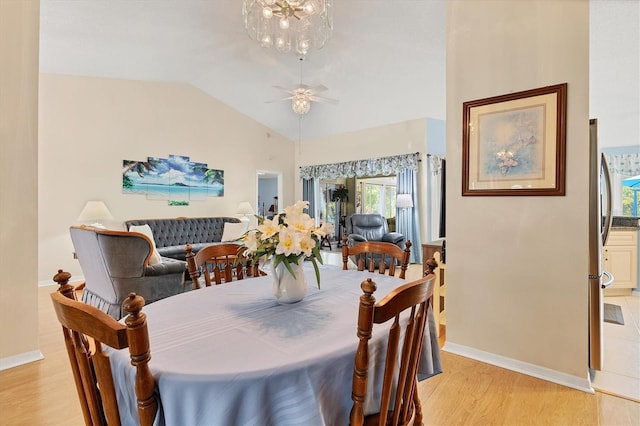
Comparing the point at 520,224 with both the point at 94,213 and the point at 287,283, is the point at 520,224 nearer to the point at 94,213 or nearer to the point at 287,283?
the point at 287,283

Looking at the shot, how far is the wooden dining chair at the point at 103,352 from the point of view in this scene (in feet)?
2.42

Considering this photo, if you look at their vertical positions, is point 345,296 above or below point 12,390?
above

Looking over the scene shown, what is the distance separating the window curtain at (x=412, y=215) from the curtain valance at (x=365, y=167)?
147 mm

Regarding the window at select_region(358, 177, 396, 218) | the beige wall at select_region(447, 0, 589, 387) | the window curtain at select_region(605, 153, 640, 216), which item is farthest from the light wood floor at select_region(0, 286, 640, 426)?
the window at select_region(358, 177, 396, 218)

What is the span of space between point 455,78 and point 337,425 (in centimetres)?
253

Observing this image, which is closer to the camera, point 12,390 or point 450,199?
point 12,390

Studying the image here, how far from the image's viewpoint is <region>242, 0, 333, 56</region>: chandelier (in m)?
2.70

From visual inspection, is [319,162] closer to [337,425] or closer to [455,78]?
[455,78]

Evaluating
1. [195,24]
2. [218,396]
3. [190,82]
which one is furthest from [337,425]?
[190,82]

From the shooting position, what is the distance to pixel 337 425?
979mm

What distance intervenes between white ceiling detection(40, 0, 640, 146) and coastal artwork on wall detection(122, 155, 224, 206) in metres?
1.48

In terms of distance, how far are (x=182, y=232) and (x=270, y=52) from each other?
339cm

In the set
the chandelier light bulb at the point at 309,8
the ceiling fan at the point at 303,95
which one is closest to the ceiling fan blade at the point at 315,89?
the ceiling fan at the point at 303,95

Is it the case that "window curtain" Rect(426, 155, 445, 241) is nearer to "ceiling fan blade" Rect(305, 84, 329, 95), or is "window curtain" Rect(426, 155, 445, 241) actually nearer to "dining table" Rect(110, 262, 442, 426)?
"ceiling fan blade" Rect(305, 84, 329, 95)
